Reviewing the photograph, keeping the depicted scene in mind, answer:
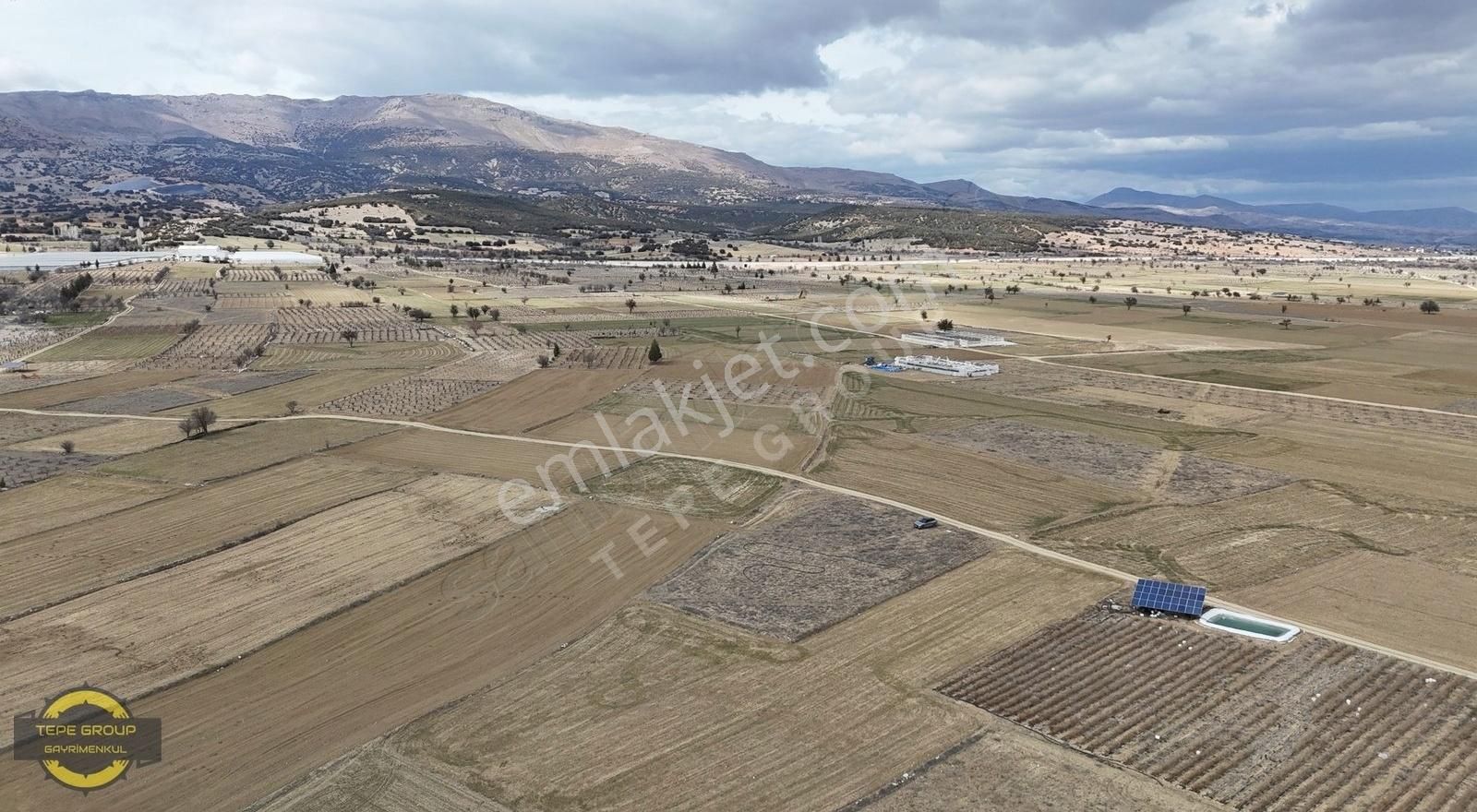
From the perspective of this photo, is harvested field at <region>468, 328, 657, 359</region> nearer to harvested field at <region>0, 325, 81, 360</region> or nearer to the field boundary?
the field boundary

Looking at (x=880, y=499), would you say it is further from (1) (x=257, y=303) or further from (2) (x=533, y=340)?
(1) (x=257, y=303)

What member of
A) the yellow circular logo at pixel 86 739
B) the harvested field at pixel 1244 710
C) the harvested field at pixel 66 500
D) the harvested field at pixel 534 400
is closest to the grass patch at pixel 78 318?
the harvested field at pixel 534 400

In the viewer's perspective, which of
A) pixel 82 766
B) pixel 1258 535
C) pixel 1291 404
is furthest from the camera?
pixel 1291 404

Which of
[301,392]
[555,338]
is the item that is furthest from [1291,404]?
[301,392]

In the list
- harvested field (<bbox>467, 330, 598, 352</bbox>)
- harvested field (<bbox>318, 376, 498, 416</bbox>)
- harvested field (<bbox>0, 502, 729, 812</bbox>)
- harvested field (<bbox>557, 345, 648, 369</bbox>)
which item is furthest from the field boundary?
harvested field (<bbox>467, 330, 598, 352</bbox>)

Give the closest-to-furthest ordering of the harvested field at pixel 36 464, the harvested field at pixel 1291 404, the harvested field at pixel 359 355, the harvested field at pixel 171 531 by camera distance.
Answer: the harvested field at pixel 171 531
the harvested field at pixel 36 464
the harvested field at pixel 1291 404
the harvested field at pixel 359 355

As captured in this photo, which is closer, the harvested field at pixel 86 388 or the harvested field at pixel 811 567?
the harvested field at pixel 811 567

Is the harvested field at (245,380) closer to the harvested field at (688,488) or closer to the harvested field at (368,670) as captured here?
the harvested field at (688,488)
